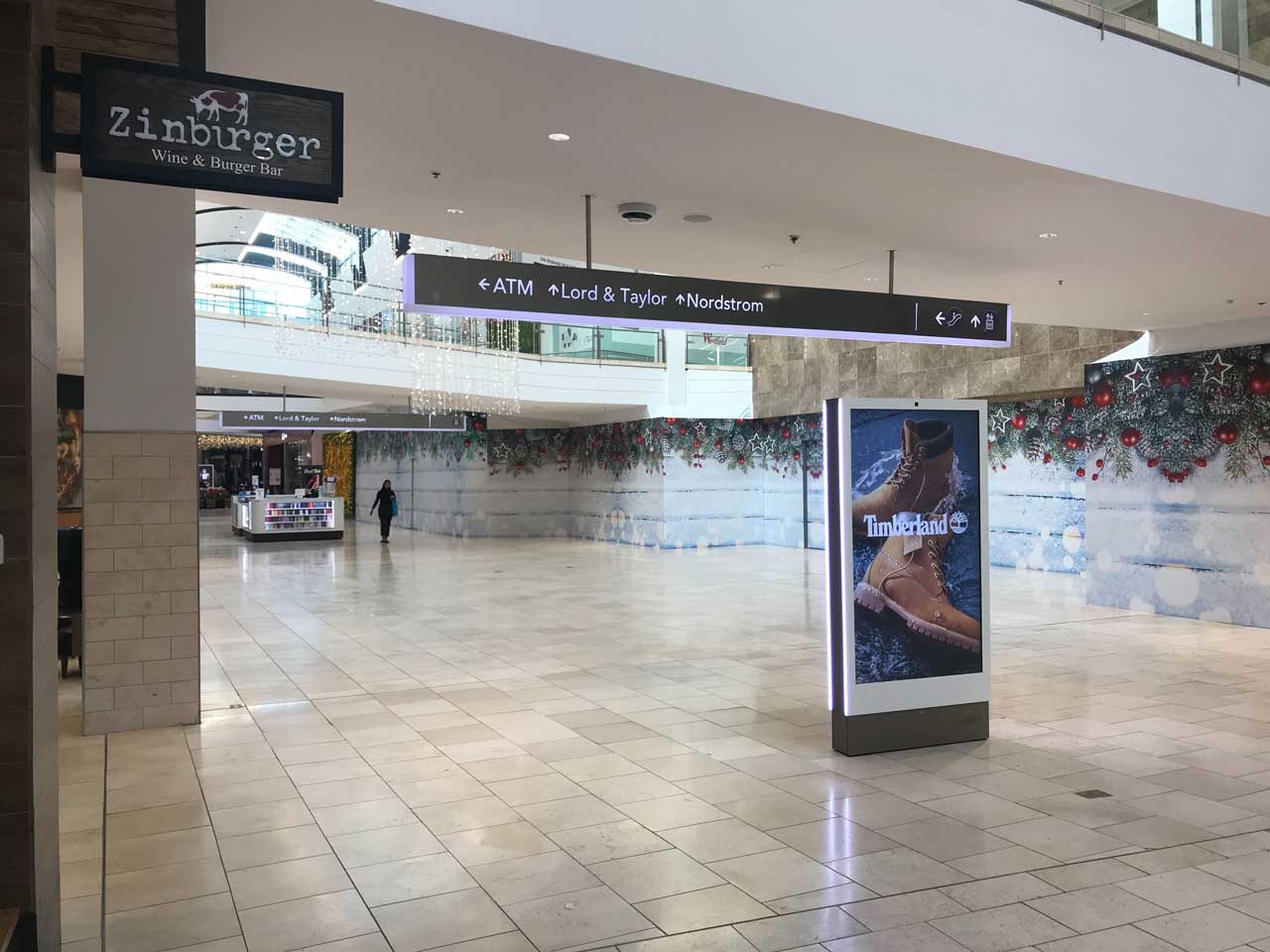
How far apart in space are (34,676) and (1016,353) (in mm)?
13267

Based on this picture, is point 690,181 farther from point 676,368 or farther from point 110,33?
point 676,368

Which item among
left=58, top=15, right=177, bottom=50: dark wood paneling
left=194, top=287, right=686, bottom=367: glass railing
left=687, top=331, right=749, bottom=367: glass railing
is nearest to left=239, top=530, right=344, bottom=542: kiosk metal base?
left=194, top=287, right=686, bottom=367: glass railing

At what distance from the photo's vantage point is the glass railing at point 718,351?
20.5 metres

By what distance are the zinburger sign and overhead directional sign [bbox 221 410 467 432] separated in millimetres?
17942

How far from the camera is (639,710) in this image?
695cm

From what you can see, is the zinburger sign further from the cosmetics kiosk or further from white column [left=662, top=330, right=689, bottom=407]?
the cosmetics kiosk

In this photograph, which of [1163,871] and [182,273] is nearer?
[1163,871]

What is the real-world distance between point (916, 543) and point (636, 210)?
111 inches

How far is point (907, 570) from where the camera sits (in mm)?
5809

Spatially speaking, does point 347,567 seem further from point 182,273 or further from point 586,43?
point 586,43

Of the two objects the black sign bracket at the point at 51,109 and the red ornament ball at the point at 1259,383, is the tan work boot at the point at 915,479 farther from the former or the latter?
the red ornament ball at the point at 1259,383

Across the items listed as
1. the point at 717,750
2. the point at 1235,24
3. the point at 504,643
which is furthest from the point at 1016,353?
the point at 717,750

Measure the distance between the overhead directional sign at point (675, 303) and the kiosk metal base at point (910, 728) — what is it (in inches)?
101

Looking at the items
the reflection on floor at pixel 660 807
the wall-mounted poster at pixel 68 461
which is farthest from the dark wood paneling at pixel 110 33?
the wall-mounted poster at pixel 68 461
